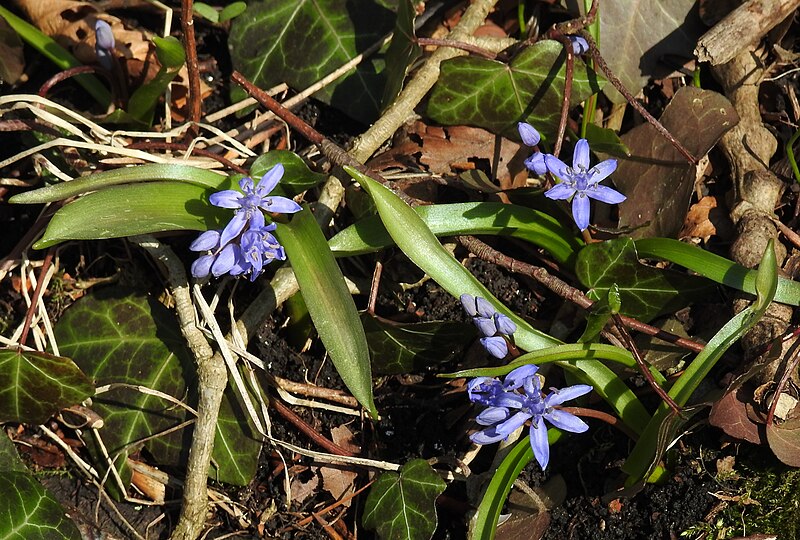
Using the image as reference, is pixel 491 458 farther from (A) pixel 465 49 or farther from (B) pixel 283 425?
(A) pixel 465 49

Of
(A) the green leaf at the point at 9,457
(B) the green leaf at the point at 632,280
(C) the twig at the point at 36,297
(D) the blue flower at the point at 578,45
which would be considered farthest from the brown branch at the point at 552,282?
(A) the green leaf at the point at 9,457

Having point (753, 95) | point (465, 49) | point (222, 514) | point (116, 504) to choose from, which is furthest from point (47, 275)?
point (753, 95)

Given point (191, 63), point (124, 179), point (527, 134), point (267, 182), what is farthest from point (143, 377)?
point (527, 134)

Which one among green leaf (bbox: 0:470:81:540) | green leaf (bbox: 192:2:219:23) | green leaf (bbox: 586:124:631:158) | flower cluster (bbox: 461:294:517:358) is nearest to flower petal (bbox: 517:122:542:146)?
green leaf (bbox: 586:124:631:158)

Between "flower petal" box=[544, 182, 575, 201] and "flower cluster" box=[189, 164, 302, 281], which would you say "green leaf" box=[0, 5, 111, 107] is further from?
"flower petal" box=[544, 182, 575, 201]

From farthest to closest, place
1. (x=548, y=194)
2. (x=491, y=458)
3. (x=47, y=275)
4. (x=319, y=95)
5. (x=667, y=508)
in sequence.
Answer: (x=319, y=95) → (x=47, y=275) → (x=491, y=458) → (x=667, y=508) → (x=548, y=194)
